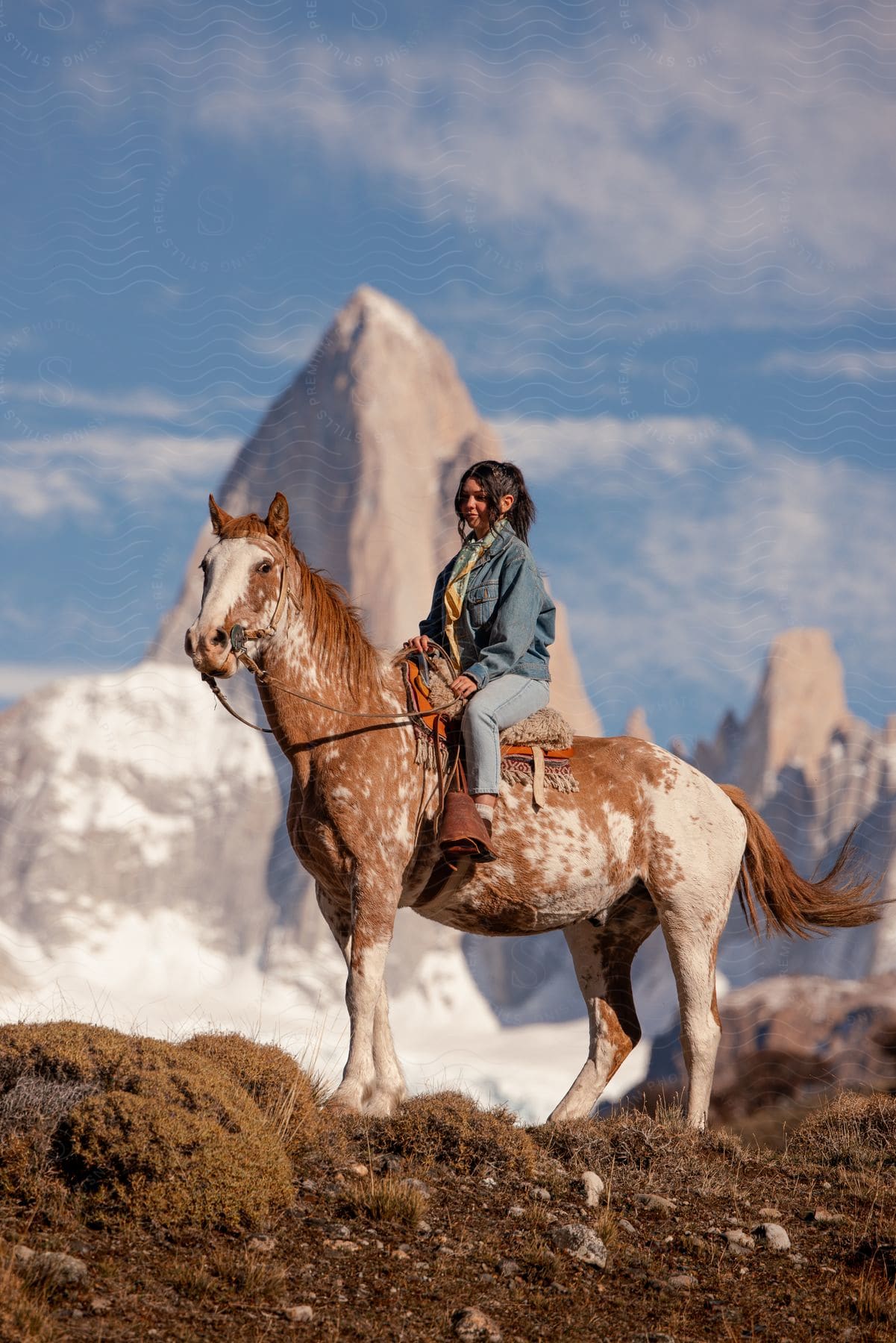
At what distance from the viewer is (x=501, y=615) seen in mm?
8836

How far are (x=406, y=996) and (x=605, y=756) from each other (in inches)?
3712

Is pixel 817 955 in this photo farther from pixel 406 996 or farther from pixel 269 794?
pixel 269 794

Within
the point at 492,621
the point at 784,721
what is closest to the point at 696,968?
the point at 492,621

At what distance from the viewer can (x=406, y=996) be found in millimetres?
100312

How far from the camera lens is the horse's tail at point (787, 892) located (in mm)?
10250

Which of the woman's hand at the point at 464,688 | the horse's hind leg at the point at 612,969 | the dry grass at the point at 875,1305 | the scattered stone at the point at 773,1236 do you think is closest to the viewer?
the dry grass at the point at 875,1305

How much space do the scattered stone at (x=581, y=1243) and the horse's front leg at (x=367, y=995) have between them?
5.77ft

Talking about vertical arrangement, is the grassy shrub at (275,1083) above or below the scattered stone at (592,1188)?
above

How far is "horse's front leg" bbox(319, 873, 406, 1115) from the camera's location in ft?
25.4

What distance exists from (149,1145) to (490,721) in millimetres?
3547

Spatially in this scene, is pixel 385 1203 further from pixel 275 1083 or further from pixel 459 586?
pixel 459 586

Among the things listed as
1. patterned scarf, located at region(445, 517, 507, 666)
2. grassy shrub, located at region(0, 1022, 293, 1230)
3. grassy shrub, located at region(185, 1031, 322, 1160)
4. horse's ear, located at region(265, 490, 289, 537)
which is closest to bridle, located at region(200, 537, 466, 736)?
horse's ear, located at region(265, 490, 289, 537)

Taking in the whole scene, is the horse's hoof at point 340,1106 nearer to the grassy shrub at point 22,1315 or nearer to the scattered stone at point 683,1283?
the scattered stone at point 683,1283

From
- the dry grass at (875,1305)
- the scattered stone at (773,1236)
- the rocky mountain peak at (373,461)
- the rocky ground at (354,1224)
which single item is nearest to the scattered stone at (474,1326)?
the rocky ground at (354,1224)
